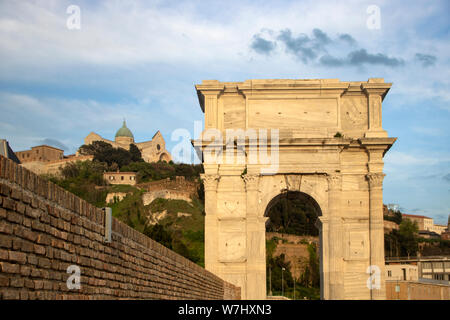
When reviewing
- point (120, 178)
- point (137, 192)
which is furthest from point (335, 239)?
point (120, 178)

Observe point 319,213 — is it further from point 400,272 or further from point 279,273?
point 279,273

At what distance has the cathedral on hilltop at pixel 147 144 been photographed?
163 metres

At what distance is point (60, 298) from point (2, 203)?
1959 millimetres


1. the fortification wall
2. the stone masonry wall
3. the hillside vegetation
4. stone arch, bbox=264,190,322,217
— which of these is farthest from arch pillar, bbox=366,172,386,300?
the hillside vegetation

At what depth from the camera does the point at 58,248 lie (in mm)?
7902

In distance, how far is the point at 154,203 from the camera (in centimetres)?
10812

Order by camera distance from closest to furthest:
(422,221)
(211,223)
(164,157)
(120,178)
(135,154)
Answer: (211,223), (120,178), (135,154), (164,157), (422,221)

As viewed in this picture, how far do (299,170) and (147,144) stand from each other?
454 feet

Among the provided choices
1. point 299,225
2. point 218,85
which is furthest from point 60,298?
point 299,225

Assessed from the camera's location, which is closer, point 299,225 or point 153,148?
point 299,225

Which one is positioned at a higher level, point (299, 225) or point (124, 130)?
point (124, 130)

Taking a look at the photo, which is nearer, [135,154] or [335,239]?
[335,239]
